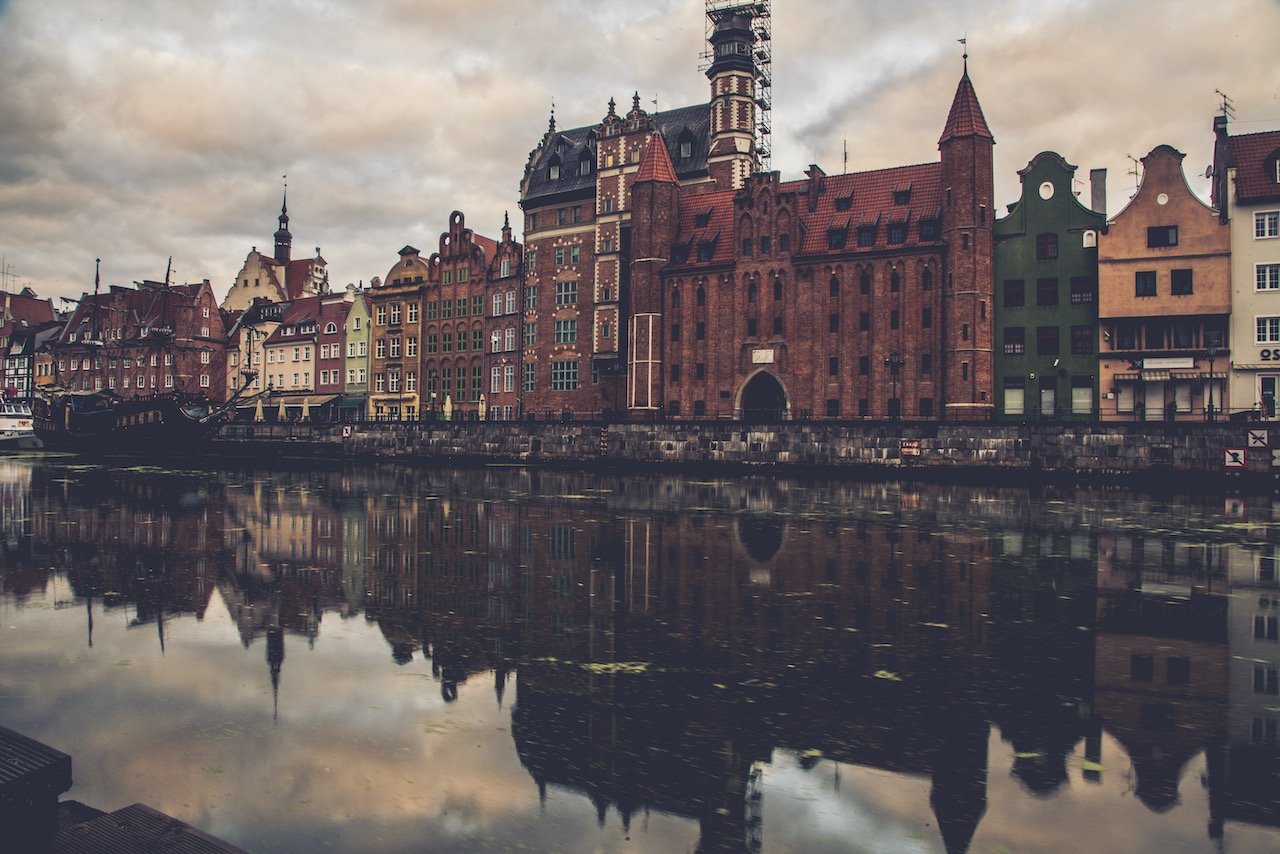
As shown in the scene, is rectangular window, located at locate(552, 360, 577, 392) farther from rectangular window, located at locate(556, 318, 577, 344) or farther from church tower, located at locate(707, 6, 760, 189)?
church tower, located at locate(707, 6, 760, 189)

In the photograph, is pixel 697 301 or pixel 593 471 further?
pixel 697 301

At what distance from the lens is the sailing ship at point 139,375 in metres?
80.9

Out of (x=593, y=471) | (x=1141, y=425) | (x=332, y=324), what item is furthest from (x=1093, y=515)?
(x=332, y=324)

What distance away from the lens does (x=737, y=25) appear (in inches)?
2842

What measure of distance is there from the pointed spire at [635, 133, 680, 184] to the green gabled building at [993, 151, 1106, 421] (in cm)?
2342

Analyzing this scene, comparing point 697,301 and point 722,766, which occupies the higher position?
point 697,301

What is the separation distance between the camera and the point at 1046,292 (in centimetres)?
5719

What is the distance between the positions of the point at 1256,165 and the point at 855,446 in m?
27.8

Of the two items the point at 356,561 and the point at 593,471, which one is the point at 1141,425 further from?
the point at 356,561

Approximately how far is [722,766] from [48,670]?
8.29m

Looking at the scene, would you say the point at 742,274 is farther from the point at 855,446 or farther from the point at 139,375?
the point at 139,375

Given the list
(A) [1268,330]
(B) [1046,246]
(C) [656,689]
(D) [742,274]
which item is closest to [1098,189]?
(B) [1046,246]

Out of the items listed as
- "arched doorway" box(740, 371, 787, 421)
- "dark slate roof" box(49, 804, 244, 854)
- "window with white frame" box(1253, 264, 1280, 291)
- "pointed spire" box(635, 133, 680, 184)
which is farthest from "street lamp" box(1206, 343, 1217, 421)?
"dark slate roof" box(49, 804, 244, 854)

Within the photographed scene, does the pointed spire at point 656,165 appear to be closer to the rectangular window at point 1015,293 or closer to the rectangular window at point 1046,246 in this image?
the rectangular window at point 1015,293
